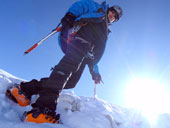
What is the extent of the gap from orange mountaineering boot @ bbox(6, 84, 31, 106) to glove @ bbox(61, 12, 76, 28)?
5.07ft

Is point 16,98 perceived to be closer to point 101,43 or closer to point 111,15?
point 101,43

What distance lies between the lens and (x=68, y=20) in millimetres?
3156

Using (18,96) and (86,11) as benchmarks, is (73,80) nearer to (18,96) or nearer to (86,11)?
(18,96)

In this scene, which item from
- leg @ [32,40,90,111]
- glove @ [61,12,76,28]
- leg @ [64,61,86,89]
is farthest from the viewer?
leg @ [64,61,86,89]

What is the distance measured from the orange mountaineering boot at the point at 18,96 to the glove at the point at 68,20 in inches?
60.9

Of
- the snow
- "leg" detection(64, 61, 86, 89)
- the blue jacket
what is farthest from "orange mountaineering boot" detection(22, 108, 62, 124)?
the blue jacket

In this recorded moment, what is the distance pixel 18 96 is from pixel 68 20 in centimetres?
174

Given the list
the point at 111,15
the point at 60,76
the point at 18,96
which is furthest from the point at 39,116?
the point at 111,15

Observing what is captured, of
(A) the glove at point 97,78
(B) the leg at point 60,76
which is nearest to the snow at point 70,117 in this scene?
(B) the leg at point 60,76

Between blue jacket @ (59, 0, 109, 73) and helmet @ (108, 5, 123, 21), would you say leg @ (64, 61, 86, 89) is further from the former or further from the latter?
helmet @ (108, 5, 123, 21)

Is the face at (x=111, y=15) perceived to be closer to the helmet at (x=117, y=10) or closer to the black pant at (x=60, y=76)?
the helmet at (x=117, y=10)

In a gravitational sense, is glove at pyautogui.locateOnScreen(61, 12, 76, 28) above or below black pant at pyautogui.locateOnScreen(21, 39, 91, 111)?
above

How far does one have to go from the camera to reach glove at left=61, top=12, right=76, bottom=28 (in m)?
3.15

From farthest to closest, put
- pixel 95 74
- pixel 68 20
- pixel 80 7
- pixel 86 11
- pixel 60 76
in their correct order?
pixel 95 74, pixel 86 11, pixel 80 7, pixel 68 20, pixel 60 76
